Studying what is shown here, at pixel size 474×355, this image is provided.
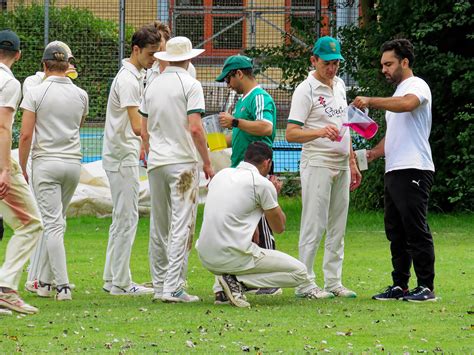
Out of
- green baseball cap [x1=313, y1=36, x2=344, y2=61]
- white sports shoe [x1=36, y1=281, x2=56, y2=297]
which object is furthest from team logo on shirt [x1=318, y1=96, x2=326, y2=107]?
white sports shoe [x1=36, y1=281, x2=56, y2=297]

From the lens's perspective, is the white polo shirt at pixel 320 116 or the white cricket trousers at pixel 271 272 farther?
the white polo shirt at pixel 320 116

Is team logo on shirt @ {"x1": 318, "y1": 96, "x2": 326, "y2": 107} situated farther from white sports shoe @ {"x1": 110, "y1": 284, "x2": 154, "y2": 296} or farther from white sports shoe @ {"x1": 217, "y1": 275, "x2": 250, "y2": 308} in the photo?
white sports shoe @ {"x1": 110, "y1": 284, "x2": 154, "y2": 296}

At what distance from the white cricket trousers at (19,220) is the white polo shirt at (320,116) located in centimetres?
222

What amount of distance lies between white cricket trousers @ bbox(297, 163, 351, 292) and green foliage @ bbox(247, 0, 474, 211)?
680 cm

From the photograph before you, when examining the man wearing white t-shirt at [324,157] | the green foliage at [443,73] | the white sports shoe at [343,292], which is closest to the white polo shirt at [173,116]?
the man wearing white t-shirt at [324,157]

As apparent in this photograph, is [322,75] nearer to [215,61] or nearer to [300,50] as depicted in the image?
[300,50]

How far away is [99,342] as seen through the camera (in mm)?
8195

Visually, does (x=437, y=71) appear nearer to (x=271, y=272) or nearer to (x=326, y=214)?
(x=326, y=214)

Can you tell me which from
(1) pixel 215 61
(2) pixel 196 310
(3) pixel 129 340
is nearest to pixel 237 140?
(2) pixel 196 310

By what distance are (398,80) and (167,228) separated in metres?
2.21

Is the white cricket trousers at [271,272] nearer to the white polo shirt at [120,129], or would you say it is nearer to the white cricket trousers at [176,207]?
the white cricket trousers at [176,207]

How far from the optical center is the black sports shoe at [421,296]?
10094mm

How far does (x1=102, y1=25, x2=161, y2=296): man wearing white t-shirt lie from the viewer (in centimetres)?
1077

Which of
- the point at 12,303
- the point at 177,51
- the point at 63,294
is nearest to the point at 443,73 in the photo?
the point at 177,51
